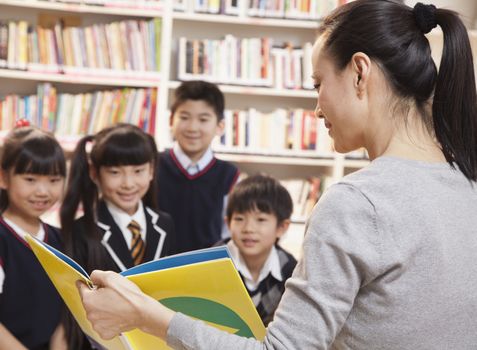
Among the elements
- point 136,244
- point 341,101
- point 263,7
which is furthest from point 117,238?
point 263,7

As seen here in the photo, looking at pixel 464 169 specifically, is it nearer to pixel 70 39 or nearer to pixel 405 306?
pixel 405 306

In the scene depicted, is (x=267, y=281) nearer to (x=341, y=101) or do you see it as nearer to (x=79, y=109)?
(x=341, y=101)

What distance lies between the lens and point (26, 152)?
2.16 meters

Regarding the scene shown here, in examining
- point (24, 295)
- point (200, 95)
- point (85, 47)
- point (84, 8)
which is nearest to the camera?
point (24, 295)

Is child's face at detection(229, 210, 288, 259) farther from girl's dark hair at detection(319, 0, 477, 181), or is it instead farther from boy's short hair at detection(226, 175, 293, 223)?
girl's dark hair at detection(319, 0, 477, 181)

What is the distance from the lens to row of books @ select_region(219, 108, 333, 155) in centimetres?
448

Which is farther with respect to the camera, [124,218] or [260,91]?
[260,91]

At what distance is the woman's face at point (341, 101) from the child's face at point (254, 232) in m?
1.28

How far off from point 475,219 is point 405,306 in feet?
0.55

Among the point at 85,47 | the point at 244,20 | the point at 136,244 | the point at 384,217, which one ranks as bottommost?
the point at 136,244

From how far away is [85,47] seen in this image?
4.30m

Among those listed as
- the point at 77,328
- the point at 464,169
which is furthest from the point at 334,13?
the point at 77,328

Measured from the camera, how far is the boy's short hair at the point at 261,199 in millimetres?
2436

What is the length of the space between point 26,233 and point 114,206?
346 millimetres
